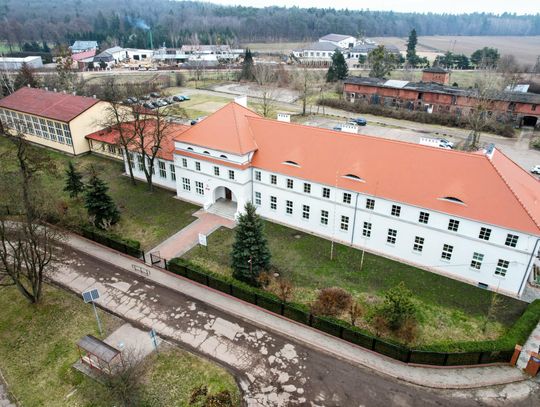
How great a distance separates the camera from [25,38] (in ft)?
617

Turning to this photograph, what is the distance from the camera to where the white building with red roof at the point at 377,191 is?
30000 millimetres

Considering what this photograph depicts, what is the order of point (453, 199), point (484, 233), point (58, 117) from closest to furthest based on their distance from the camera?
1. point (484, 233)
2. point (453, 199)
3. point (58, 117)

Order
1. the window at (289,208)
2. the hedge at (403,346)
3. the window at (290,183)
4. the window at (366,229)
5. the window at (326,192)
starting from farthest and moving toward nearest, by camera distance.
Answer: the window at (289,208) → the window at (290,183) → the window at (326,192) → the window at (366,229) → the hedge at (403,346)

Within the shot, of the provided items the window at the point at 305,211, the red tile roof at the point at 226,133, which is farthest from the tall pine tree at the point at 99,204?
the window at the point at 305,211

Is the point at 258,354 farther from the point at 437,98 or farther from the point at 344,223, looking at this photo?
the point at 437,98

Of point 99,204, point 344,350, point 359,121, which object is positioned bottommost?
point 344,350

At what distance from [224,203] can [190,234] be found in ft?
21.2

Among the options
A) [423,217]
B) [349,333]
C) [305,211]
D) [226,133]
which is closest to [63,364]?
[349,333]

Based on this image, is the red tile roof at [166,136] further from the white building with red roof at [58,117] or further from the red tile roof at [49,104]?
the red tile roof at [49,104]

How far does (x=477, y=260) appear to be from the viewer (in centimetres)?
3102

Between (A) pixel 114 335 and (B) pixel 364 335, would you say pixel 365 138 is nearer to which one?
(B) pixel 364 335

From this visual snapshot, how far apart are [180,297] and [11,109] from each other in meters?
51.6

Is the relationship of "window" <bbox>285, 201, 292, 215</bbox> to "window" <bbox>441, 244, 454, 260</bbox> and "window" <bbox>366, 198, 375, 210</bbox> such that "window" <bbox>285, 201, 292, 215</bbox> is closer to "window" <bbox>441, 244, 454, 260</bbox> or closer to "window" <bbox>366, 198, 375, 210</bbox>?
"window" <bbox>366, 198, 375, 210</bbox>

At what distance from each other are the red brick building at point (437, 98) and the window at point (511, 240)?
5395 centimetres
